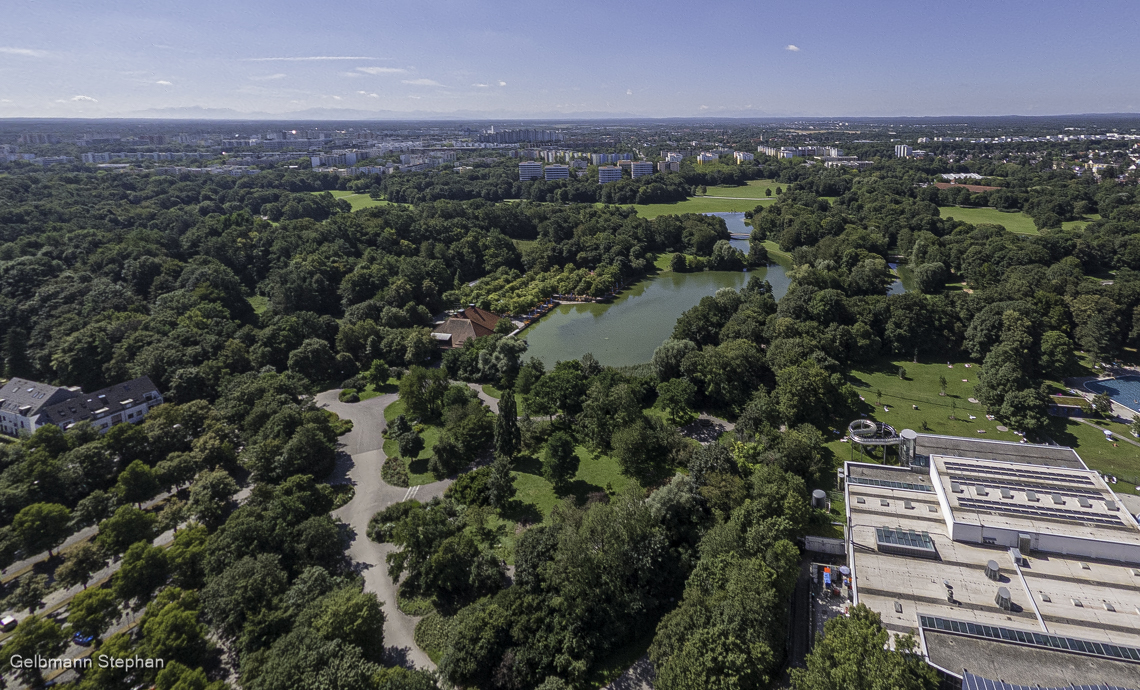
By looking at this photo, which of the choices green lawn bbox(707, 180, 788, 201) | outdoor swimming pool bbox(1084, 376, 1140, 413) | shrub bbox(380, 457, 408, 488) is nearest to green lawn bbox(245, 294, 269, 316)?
shrub bbox(380, 457, 408, 488)

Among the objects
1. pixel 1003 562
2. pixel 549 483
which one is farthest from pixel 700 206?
pixel 1003 562

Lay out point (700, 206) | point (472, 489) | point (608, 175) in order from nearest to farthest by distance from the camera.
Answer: point (472, 489) → point (700, 206) → point (608, 175)

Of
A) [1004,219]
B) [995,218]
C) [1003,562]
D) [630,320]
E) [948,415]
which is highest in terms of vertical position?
[995,218]

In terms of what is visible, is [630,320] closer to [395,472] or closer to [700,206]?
[395,472]

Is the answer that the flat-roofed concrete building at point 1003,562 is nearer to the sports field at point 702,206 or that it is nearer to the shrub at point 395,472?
the shrub at point 395,472

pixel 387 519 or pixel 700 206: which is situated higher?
pixel 700 206

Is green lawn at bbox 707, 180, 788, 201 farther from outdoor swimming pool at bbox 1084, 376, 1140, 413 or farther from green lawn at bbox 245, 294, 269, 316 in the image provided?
green lawn at bbox 245, 294, 269, 316

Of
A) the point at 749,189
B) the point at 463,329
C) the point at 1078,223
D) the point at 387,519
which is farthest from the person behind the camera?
the point at 749,189
